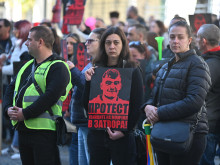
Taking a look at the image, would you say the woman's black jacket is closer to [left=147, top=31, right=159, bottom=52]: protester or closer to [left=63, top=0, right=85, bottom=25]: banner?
[left=147, top=31, right=159, bottom=52]: protester

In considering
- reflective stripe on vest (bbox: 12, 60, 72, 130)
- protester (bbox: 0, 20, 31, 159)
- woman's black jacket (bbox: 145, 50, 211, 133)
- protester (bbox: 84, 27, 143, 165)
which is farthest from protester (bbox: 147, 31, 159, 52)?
Answer: woman's black jacket (bbox: 145, 50, 211, 133)

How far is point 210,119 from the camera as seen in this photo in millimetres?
4840

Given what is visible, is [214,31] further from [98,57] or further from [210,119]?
[98,57]

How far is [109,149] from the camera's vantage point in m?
3.92

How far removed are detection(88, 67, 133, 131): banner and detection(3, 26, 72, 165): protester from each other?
16.9 inches

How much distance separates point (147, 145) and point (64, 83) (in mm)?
998

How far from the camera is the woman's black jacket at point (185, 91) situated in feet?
11.8

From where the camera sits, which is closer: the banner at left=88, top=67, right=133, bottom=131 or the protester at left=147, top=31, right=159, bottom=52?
the banner at left=88, top=67, right=133, bottom=131

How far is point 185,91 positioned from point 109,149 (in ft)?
2.80

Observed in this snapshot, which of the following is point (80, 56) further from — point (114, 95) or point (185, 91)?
point (185, 91)

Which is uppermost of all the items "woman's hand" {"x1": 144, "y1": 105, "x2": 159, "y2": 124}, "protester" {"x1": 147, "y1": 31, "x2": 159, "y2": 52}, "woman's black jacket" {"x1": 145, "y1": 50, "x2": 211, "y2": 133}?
"protester" {"x1": 147, "y1": 31, "x2": 159, "y2": 52}

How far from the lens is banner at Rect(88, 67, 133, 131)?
3.91 meters

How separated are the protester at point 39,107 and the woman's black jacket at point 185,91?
1.03 m

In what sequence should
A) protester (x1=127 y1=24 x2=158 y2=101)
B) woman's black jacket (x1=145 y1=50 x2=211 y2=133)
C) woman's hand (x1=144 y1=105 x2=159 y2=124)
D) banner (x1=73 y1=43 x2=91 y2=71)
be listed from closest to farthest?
woman's black jacket (x1=145 y1=50 x2=211 y2=133)
woman's hand (x1=144 y1=105 x2=159 y2=124)
banner (x1=73 y1=43 x2=91 y2=71)
protester (x1=127 y1=24 x2=158 y2=101)
